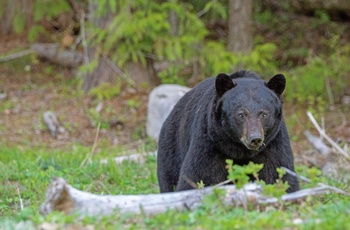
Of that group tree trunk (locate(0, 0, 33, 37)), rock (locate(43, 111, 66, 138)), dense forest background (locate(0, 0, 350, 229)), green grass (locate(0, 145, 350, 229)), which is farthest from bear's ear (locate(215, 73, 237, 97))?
tree trunk (locate(0, 0, 33, 37))

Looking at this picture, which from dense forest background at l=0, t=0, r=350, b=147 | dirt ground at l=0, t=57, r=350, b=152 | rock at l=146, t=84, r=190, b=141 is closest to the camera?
rock at l=146, t=84, r=190, b=141

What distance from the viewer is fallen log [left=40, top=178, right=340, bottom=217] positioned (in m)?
4.65

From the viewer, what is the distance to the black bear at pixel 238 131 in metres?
5.71

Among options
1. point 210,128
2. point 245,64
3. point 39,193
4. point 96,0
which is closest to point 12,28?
point 96,0

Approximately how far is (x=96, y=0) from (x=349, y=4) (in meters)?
5.99

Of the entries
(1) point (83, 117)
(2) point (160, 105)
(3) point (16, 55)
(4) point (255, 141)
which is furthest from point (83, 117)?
(4) point (255, 141)

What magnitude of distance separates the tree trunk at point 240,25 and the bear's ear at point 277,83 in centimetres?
712

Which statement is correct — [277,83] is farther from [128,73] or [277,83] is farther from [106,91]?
[128,73]

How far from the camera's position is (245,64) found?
12.7 metres

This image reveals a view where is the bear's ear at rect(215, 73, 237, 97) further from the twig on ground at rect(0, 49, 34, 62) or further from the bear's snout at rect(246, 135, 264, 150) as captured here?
the twig on ground at rect(0, 49, 34, 62)

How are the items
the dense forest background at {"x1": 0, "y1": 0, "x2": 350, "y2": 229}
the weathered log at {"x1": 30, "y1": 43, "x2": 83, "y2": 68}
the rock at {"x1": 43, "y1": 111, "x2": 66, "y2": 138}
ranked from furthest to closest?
the weathered log at {"x1": 30, "y1": 43, "x2": 83, "y2": 68} < the rock at {"x1": 43, "y1": 111, "x2": 66, "y2": 138} < the dense forest background at {"x1": 0, "y1": 0, "x2": 350, "y2": 229}

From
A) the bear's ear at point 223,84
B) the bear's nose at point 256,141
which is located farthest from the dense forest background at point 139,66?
the bear's nose at point 256,141

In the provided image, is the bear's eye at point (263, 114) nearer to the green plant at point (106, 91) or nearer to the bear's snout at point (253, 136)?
the bear's snout at point (253, 136)

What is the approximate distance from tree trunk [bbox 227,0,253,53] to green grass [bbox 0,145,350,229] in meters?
3.63
